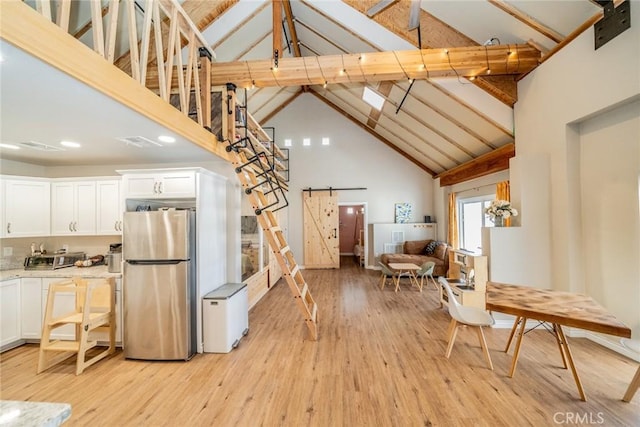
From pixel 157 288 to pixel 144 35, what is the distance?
2.44 m

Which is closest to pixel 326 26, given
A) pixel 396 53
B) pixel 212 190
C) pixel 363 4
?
pixel 363 4

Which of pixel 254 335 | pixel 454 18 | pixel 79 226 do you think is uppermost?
pixel 454 18

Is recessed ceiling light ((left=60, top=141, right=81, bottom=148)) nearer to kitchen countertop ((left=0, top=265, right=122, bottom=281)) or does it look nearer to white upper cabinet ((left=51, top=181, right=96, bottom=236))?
white upper cabinet ((left=51, top=181, right=96, bottom=236))

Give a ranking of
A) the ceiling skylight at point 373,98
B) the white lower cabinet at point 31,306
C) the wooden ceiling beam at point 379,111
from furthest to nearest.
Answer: the ceiling skylight at point 373,98, the wooden ceiling beam at point 379,111, the white lower cabinet at point 31,306

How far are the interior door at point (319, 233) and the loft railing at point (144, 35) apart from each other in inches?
190

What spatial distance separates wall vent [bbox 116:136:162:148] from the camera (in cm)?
272

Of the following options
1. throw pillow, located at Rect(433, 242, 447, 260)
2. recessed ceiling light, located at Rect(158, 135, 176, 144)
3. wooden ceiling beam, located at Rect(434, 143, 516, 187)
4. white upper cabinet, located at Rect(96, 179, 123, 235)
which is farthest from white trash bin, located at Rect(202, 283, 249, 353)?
throw pillow, located at Rect(433, 242, 447, 260)

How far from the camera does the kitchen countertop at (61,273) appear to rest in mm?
3119

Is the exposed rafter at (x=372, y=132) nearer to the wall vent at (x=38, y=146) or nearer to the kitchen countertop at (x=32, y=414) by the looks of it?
the wall vent at (x=38, y=146)

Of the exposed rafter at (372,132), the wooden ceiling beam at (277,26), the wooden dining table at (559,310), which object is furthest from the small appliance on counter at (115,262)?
the exposed rafter at (372,132)

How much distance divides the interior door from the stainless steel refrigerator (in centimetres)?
541

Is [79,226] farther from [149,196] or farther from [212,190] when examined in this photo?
[212,190]

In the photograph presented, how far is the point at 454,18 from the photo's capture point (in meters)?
3.46

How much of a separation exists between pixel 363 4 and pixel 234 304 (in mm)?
4355
